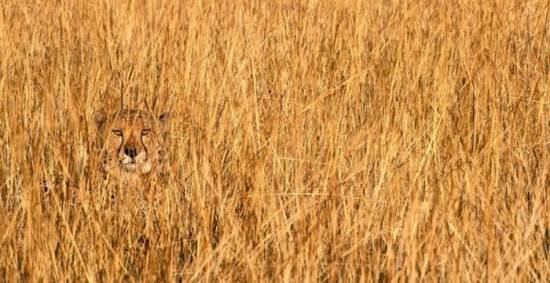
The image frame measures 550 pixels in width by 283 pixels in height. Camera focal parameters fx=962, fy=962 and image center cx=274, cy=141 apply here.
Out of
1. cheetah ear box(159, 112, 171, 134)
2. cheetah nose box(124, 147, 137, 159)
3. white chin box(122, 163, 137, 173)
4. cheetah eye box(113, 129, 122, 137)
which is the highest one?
cheetah ear box(159, 112, 171, 134)

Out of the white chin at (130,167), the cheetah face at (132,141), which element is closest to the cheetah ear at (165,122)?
the cheetah face at (132,141)

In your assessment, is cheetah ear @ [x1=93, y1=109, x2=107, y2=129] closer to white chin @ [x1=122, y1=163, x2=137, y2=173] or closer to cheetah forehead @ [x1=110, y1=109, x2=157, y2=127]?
cheetah forehead @ [x1=110, y1=109, x2=157, y2=127]

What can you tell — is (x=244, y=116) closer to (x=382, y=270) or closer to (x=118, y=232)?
(x=118, y=232)

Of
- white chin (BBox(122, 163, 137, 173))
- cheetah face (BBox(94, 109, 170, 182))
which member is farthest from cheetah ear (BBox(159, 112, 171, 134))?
white chin (BBox(122, 163, 137, 173))

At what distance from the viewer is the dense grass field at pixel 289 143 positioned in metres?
1.84

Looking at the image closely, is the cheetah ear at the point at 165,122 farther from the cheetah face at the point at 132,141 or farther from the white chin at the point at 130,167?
the white chin at the point at 130,167

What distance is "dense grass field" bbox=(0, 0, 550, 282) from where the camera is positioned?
1839mm

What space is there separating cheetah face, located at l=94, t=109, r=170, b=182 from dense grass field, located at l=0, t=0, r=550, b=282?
0.08 m

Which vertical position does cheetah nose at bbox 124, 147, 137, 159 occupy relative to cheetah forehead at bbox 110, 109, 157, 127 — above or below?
below

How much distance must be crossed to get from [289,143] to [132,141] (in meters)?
0.54

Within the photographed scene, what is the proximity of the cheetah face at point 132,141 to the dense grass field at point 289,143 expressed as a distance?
8 cm

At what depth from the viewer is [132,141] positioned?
2797 mm

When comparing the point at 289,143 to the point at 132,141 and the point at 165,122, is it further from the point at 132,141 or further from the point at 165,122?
the point at 132,141

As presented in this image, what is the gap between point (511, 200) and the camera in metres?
2.16
